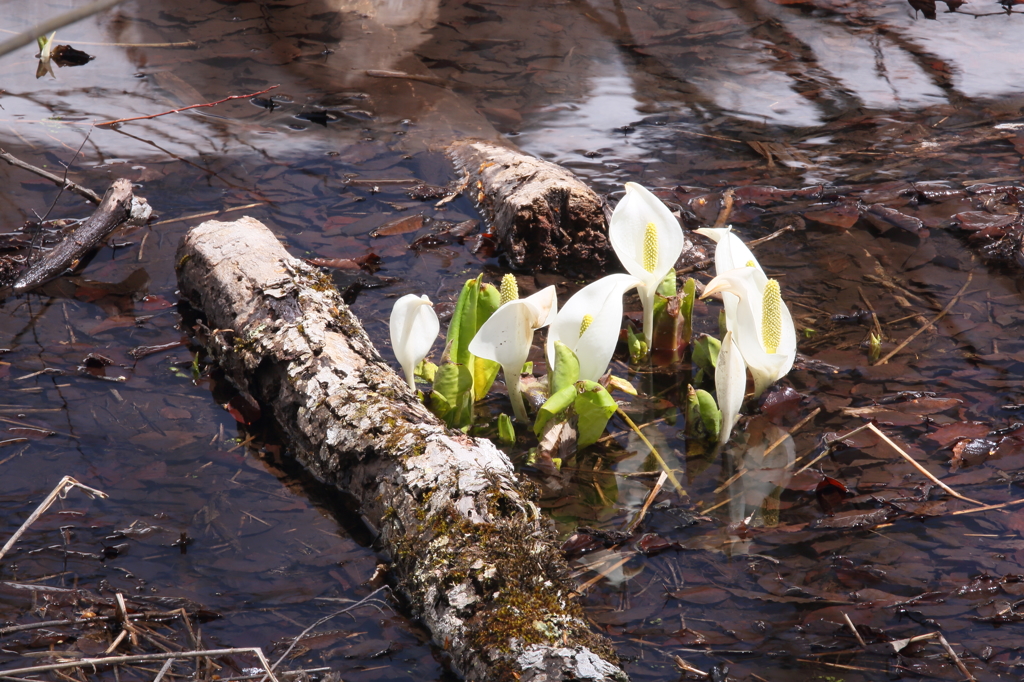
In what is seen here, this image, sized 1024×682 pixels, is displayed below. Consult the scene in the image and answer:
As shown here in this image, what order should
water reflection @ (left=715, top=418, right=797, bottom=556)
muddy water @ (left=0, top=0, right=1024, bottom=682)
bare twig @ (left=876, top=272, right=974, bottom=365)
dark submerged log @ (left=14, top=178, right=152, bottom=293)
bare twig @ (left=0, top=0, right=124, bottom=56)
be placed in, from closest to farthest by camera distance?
bare twig @ (left=0, top=0, right=124, bottom=56)
muddy water @ (left=0, top=0, right=1024, bottom=682)
water reflection @ (left=715, top=418, right=797, bottom=556)
bare twig @ (left=876, top=272, right=974, bottom=365)
dark submerged log @ (left=14, top=178, right=152, bottom=293)

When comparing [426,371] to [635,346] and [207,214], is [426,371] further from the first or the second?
[207,214]

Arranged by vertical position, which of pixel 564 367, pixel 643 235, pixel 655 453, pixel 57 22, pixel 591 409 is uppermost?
pixel 57 22

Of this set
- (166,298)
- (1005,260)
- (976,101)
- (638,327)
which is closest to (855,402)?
(638,327)

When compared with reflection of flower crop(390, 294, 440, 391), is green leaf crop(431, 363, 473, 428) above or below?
below

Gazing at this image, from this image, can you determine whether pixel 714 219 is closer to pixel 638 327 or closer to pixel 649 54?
pixel 638 327

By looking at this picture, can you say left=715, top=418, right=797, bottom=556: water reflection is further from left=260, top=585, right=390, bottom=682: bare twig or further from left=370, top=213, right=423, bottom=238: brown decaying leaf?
left=370, top=213, right=423, bottom=238: brown decaying leaf

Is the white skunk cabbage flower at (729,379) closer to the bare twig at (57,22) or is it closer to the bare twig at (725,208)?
the bare twig at (725,208)

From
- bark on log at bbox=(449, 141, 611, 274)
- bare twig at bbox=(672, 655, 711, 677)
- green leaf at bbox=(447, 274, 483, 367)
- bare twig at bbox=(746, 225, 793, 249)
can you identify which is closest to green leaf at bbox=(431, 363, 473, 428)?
green leaf at bbox=(447, 274, 483, 367)

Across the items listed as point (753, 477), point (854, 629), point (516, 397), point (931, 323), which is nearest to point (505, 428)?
point (516, 397)

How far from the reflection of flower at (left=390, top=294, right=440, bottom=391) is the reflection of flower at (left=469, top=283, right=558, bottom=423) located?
0.51 ft

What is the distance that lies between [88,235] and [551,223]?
7.24 ft

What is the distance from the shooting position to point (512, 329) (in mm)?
2533

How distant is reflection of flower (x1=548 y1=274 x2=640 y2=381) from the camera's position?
2.57 m

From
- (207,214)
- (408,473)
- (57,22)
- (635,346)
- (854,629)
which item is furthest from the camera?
(207,214)
